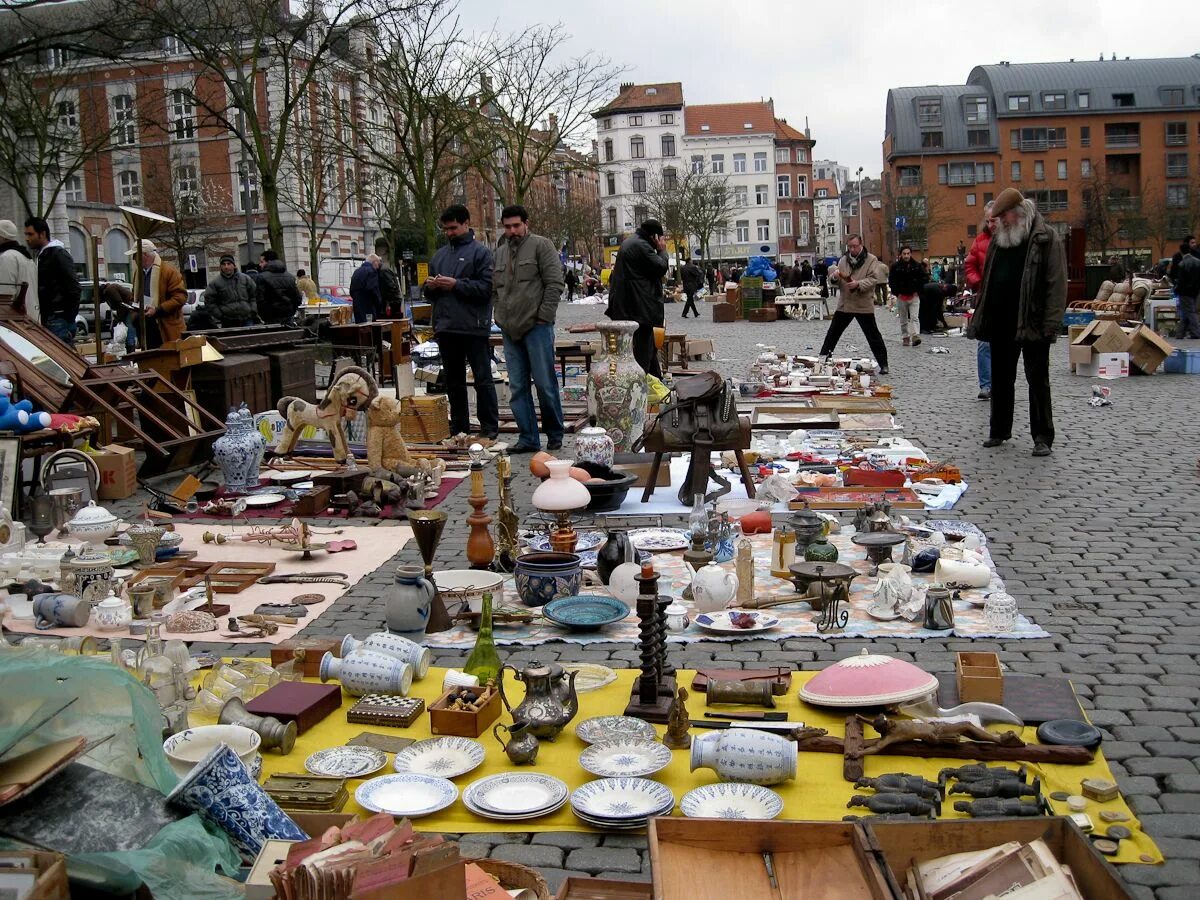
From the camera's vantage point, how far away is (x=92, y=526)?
6.85 metres

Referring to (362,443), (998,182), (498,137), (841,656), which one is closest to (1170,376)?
(362,443)

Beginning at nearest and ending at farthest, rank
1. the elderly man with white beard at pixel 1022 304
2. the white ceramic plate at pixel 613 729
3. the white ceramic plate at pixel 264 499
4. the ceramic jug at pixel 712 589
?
the white ceramic plate at pixel 613 729
the ceramic jug at pixel 712 589
the white ceramic plate at pixel 264 499
the elderly man with white beard at pixel 1022 304

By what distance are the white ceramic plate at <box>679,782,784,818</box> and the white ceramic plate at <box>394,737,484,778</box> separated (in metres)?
0.77

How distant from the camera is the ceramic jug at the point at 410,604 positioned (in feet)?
17.7

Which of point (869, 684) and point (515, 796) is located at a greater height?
point (869, 684)

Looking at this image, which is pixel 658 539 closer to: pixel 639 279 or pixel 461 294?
pixel 461 294

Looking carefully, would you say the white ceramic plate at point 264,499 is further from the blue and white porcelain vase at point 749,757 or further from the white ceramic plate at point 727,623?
the blue and white porcelain vase at point 749,757

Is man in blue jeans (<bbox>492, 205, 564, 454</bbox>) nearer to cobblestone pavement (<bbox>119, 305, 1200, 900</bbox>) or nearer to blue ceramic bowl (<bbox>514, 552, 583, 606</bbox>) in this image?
cobblestone pavement (<bbox>119, 305, 1200, 900</bbox>)

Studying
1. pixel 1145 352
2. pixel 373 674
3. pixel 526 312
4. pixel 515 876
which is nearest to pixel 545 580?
pixel 373 674

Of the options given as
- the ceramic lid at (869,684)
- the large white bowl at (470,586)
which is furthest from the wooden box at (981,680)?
the large white bowl at (470,586)

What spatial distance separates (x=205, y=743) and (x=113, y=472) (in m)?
5.81

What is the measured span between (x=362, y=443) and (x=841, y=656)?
6.80 metres

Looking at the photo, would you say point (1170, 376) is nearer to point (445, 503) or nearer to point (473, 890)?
point (445, 503)

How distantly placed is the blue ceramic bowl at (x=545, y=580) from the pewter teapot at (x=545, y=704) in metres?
1.50
